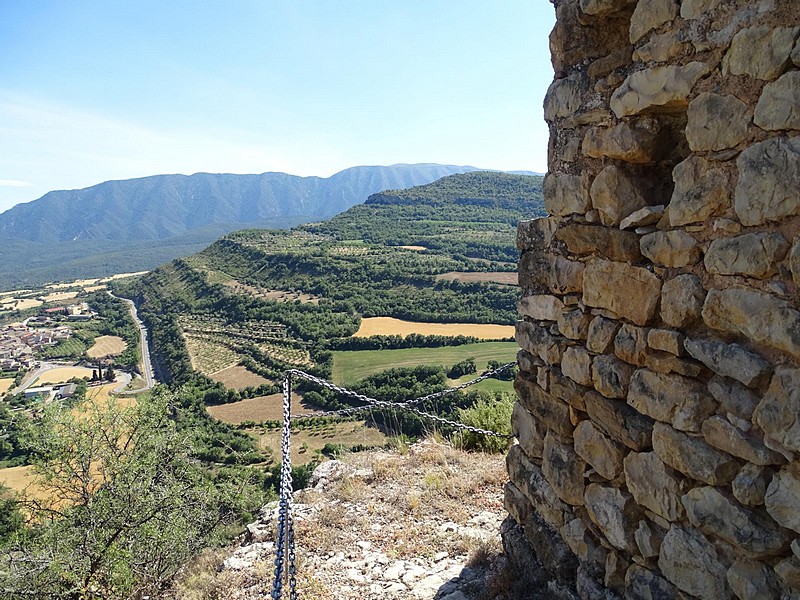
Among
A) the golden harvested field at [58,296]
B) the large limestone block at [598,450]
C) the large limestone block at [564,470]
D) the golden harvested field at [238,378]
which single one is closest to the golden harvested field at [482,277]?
the golden harvested field at [238,378]

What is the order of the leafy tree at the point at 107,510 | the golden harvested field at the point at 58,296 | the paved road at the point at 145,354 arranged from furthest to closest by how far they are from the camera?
the golden harvested field at the point at 58,296 < the paved road at the point at 145,354 < the leafy tree at the point at 107,510

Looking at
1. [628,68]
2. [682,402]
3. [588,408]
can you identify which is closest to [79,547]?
[588,408]

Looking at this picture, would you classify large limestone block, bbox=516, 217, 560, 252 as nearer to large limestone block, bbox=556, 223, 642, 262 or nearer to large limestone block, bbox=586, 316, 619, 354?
large limestone block, bbox=556, 223, 642, 262

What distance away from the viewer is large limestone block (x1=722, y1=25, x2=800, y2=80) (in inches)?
65.4

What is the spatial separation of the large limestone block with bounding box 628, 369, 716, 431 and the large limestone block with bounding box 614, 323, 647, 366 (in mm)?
61

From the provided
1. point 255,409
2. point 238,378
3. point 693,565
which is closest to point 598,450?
point 693,565

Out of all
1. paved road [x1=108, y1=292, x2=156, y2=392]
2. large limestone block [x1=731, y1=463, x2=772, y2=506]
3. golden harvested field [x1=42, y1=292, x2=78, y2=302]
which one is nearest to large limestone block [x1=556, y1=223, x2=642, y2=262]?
large limestone block [x1=731, y1=463, x2=772, y2=506]

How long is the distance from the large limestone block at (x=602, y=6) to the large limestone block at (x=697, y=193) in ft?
2.69

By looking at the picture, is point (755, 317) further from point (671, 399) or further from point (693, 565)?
point (693, 565)

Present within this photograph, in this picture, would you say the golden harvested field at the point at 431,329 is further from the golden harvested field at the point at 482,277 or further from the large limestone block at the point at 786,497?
the large limestone block at the point at 786,497

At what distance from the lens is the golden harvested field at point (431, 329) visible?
144 feet

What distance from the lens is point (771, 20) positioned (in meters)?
1.71

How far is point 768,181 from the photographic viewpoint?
1.71 m

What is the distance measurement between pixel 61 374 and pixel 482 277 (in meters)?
42.5
